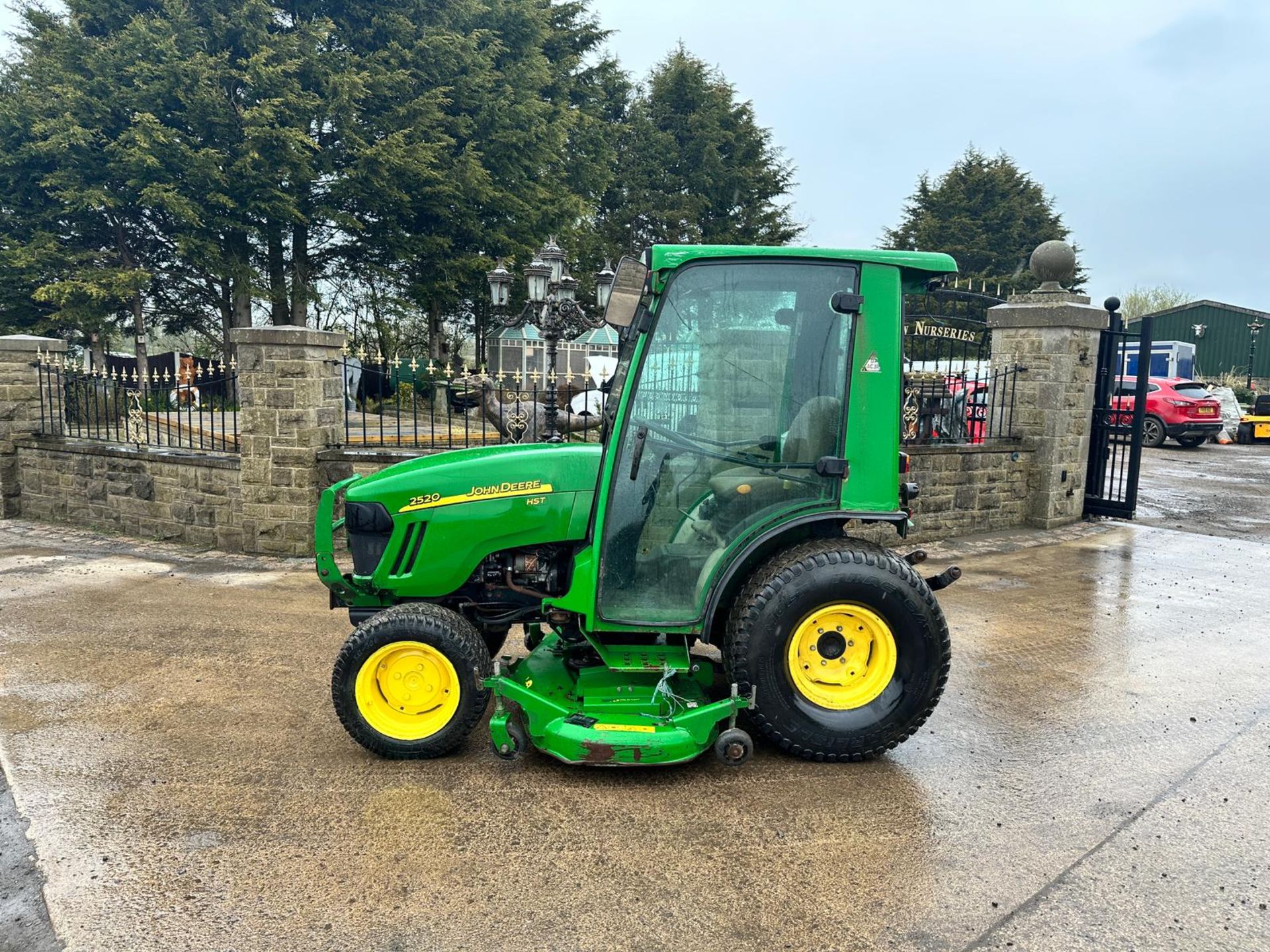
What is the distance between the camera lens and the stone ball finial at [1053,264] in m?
8.99

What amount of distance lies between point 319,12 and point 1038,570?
19460 millimetres

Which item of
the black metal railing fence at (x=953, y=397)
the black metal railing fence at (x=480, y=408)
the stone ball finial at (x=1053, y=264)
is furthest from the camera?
the stone ball finial at (x=1053, y=264)

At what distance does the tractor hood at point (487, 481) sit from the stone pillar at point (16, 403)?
7376mm

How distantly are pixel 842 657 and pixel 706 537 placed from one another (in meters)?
0.76

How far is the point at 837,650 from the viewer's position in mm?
3479

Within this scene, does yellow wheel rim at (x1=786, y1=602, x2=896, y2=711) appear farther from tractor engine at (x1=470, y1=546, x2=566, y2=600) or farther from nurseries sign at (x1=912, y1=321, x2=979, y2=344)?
nurseries sign at (x1=912, y1=321, x2=979, y2=344)

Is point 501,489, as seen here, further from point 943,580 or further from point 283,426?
point 283,426

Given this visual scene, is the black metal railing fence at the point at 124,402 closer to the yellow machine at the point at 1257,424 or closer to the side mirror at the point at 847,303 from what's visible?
the side mirror at the point at 847,303

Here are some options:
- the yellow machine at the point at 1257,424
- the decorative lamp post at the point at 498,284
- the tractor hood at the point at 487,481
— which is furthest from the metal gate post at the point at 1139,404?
the yellow machine at the point at 1257,424

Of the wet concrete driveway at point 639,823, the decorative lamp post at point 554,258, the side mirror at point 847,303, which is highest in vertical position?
the decorative lamp post at point 554,258

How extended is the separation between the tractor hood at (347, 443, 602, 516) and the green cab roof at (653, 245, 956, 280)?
89cm

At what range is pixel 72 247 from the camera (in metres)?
18.4

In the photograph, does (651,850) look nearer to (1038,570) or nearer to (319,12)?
(1038,570)

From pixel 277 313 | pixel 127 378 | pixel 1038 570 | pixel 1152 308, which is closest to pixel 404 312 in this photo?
pixel 277 313
